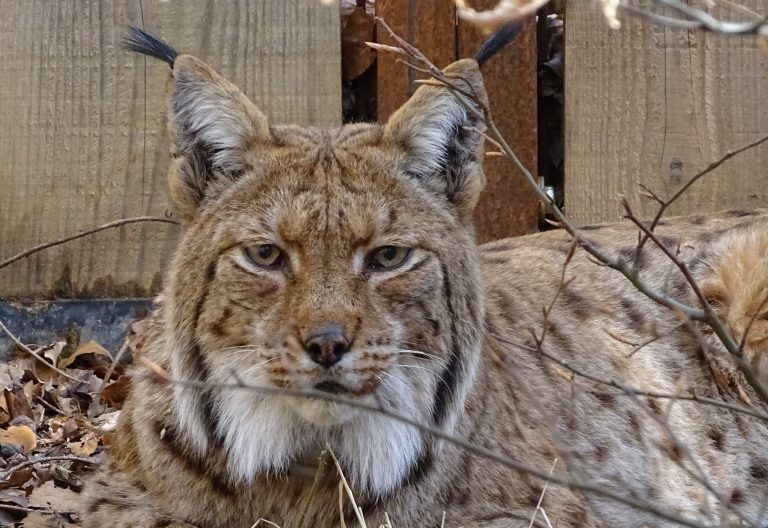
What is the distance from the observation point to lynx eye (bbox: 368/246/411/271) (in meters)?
3.80

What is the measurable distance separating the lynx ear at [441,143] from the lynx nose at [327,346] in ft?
2.79

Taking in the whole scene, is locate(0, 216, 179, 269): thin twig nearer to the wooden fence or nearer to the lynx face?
the wooden fence

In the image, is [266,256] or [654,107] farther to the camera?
[654,107]

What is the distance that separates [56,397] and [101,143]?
3.89 ft

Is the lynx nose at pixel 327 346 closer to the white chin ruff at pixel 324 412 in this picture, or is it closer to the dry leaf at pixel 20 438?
the white chin ruff at pixel 324 412

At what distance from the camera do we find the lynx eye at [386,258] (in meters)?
3.80

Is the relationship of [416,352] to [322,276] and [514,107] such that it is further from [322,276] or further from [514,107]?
[514,107]

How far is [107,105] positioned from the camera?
5930mm

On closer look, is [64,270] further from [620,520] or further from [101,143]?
[620,520]

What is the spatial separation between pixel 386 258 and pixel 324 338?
51cm

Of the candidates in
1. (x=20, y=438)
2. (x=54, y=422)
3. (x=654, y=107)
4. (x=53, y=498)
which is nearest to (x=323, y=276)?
(x=53, y=498)

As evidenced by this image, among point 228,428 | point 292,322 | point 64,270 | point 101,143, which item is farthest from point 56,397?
point 292,322

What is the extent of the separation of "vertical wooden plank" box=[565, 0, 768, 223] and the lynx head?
1936mm

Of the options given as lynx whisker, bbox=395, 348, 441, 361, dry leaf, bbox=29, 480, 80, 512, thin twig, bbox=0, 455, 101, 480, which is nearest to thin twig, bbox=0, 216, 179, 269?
thin twig, bbox=0, 455, 101, 480
